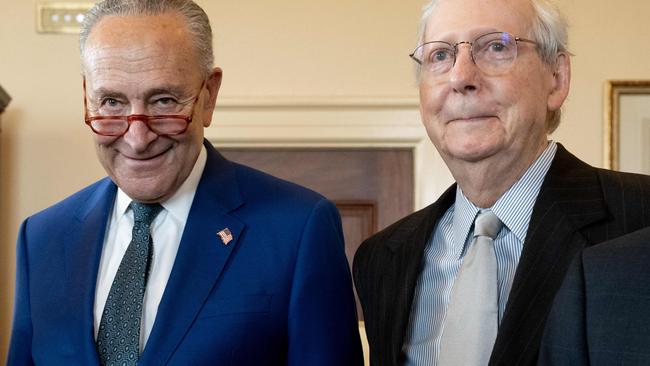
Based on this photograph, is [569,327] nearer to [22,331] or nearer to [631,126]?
[22,331]

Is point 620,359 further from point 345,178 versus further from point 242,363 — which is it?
Answer: point 345,178

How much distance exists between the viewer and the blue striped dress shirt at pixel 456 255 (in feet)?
6.07

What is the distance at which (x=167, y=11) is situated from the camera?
186cm

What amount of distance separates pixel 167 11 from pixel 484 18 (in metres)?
0.57

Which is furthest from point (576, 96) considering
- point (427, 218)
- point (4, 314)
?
point (4, 314)

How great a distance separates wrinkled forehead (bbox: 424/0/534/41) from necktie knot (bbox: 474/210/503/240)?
1.06 ft

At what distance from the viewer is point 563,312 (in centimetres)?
123

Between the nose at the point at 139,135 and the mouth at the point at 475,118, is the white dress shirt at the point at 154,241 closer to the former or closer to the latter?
the nose at the point at 139,135

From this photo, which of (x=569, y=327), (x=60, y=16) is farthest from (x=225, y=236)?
(x=60, y=16)

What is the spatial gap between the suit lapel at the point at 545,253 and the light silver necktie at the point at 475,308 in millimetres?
77

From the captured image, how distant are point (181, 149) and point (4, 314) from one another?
7.42 feet

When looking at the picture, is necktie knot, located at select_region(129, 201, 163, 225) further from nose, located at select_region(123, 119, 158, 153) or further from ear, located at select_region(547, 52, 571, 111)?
ear, located at select_region(547, 52, 571, 111)

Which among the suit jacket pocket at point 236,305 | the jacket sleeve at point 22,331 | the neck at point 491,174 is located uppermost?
the neck at point 491,174

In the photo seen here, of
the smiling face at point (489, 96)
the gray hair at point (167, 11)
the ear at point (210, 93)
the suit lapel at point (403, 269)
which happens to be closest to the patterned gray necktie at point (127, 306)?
the ear at point (210, 93)
